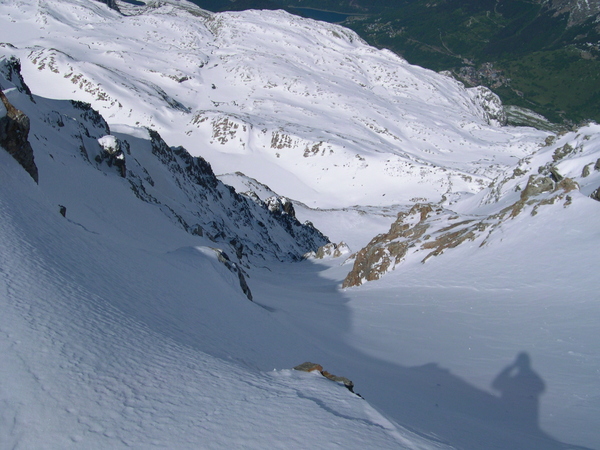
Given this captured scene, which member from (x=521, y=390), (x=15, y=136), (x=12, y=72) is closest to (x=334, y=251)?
→ (x=12, y=72)

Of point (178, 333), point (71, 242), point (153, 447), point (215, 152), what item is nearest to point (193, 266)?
point (71, 242)

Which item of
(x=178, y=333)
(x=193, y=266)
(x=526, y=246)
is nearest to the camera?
(x=178, y=333)

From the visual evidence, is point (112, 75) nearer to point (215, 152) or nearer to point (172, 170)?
point (215, 152)

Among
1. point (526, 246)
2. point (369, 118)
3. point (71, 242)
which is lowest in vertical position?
point (71, 242)

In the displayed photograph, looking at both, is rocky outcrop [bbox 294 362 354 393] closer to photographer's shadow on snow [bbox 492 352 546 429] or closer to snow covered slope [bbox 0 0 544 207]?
photographer's shadow on snow [bbox 492 352 546 429]

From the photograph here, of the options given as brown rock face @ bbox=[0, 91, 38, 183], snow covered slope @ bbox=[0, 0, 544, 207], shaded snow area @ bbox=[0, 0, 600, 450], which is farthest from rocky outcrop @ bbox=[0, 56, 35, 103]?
snow covered slope @ bbox=[0, 0, 544, 207]

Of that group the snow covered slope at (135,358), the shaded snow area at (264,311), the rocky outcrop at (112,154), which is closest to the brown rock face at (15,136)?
the shaded snow area at (264,311)
